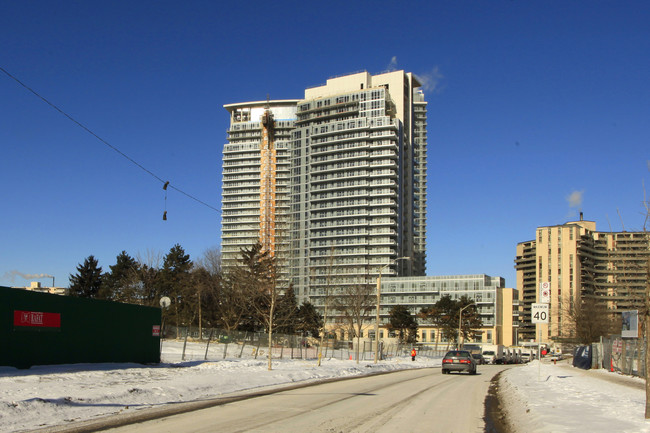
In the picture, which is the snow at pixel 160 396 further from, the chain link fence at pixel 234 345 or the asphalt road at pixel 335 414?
the chain link fence at pixel 234 345

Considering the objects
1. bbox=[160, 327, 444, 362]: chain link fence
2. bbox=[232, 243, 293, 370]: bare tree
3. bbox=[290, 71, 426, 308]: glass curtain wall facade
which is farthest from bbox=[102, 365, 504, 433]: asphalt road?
bbox=[290, 71, 426, 308]: glass curtain wall facade

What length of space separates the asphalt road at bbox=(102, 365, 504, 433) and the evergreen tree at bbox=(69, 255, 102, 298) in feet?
234

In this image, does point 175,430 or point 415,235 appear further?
point 415,235

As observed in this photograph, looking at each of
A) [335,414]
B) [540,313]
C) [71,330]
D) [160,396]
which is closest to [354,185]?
[540,313]

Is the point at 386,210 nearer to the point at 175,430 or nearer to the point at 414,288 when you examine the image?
the point at 414,288

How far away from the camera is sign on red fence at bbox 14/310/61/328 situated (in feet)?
67.8

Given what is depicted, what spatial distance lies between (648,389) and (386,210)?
136778mm

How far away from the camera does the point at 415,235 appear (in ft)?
601

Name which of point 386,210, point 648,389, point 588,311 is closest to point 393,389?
point 648,389

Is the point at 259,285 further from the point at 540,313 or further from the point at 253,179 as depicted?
the point at 253,179

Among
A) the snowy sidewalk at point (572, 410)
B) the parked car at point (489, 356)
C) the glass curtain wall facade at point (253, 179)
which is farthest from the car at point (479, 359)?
the glass curtain wall facade at point (253, 179)

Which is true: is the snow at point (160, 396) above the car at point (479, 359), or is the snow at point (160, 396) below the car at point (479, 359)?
above

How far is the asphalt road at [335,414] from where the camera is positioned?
12.5 meters

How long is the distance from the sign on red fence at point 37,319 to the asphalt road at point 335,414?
867 centimetres
